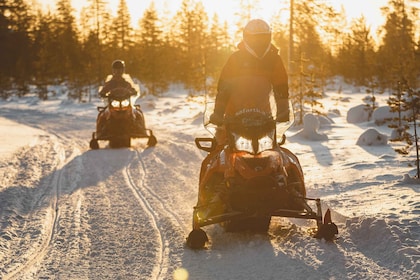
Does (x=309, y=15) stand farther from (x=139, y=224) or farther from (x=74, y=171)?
(x=139, y=224)

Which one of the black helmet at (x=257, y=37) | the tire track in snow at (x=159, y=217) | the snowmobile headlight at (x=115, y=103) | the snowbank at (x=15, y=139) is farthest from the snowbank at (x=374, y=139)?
the snowbank at (x=15, y=139)

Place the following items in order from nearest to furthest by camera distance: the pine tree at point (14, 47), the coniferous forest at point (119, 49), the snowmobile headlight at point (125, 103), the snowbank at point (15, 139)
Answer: the snowbank at point (15, 139) < the snowmobile headlight at point (125, 103) < the coniferous forest at point (119, 49) < the pine tree at point (14, 47)

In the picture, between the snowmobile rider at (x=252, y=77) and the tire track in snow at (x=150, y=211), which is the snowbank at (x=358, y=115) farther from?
the snowmobile rider at (x=252, y=77)

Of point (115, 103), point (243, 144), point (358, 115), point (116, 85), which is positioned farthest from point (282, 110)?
point (358, 115)

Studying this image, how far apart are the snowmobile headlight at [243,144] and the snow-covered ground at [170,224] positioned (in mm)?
924

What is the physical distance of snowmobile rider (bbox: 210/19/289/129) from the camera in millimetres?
5449

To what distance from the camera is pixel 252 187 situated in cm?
506

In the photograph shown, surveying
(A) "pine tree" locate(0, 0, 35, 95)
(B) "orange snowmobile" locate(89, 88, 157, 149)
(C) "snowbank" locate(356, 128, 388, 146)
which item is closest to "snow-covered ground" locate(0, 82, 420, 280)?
(C) "snowbank" locate(356, 128, 388, 146)

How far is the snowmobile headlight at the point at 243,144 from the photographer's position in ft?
16.7

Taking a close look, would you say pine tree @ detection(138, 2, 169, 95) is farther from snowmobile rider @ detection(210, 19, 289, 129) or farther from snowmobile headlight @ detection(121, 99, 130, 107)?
snowmobile rider @ detection(210, 19, 289, 129)

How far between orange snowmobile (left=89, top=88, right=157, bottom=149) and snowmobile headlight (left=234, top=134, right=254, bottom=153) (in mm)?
8164

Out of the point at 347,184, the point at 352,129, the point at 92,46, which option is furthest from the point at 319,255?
the point at 92,46

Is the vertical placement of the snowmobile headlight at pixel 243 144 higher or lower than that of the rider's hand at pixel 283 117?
lower

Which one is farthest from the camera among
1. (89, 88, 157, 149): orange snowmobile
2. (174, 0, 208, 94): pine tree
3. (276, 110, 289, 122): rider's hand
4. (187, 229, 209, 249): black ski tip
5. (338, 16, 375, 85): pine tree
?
(174, 0, 208, 94): pine tree
